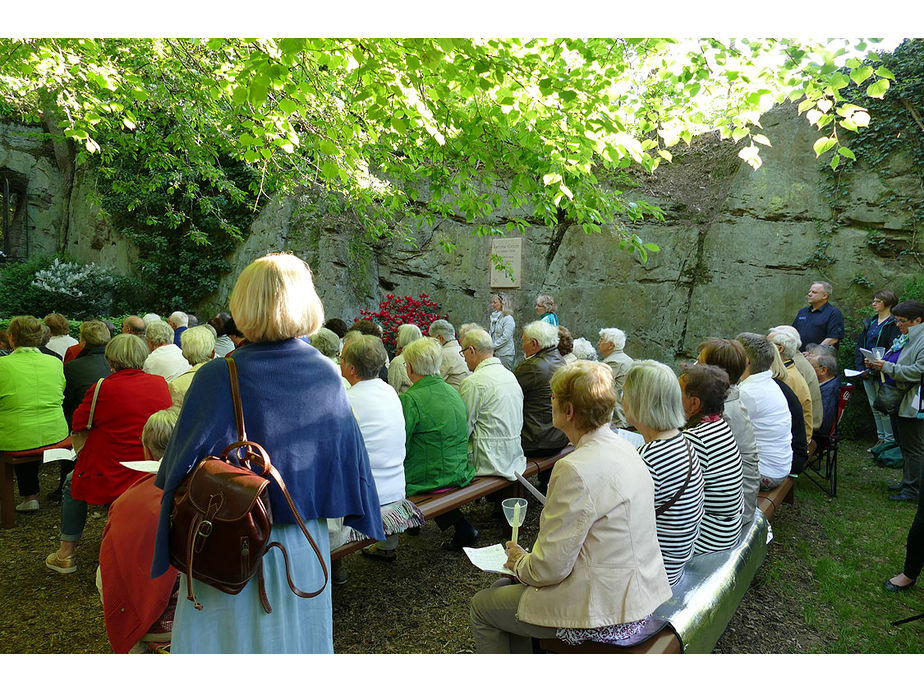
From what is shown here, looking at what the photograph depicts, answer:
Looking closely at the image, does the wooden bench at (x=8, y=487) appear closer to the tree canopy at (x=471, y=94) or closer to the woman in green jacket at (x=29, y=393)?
the woman in green jacket at (x=29, y=393)

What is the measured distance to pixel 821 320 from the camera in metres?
7.50

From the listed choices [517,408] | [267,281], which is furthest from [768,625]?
[267,281]

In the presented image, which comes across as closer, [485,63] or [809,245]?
[485,63]

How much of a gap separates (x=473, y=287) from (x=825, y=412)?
709 centimetres

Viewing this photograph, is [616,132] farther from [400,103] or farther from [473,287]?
[473,287]

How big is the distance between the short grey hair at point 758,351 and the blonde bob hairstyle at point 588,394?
2325 mm

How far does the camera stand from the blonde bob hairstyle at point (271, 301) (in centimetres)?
182

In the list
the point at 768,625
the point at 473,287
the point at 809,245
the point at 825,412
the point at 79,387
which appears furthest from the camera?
the point at 473,287

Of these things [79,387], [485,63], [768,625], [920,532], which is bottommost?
[768,625]

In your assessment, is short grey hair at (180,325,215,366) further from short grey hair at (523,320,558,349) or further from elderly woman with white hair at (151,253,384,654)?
elderly woman with white hair at (151,253,384,654)

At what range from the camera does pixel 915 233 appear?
26.7 feet

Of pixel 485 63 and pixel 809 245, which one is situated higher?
pixel 485 63

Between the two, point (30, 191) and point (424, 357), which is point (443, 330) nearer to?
point (424, 357)

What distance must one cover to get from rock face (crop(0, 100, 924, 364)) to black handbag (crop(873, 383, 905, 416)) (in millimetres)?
3382
